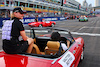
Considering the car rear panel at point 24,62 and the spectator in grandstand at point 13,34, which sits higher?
the spectator in grandstand at point 13,34

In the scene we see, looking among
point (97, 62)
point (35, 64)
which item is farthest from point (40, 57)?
point (97, 62)

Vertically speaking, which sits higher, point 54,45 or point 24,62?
point 54,45

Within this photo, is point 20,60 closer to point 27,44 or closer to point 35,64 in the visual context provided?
point 35,64

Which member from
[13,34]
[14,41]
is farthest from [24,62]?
[13,34]

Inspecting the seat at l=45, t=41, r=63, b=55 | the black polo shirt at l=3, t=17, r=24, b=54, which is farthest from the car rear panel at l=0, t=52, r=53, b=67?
the seat at l=45, t=41, r=63, b=55

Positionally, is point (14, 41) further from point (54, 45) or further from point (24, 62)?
point (54, 45)

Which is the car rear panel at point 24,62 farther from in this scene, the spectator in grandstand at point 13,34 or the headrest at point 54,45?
the headrest at point 54,45

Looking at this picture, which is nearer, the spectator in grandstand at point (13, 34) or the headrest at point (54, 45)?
the spectator in grandstand at point (13, 34)

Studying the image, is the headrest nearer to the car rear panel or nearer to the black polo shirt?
the car rear panel

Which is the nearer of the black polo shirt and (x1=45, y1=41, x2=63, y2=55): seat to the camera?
the black polo shirt

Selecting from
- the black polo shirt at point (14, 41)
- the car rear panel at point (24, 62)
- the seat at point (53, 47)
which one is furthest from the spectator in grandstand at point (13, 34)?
the seat at point (53, 47)

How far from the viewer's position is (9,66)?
1862 millimetres

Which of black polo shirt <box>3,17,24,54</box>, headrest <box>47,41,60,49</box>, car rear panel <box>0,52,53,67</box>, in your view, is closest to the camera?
car rear panel <box>0,52,53,67</box>

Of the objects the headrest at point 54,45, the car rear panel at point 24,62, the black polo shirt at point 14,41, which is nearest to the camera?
the car rear panel at point 24,62
